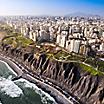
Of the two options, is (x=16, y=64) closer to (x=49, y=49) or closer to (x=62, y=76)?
(x=49, y=49)

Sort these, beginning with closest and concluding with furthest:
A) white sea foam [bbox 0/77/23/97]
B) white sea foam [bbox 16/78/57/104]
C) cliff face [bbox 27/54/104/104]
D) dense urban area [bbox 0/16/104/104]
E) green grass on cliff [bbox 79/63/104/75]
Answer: cliff face [bbox 27/54/104/104] → white sea foam [bbox 16/78/57/104] → dense urban area [bbox 0/16/104/104] → white sea foam [bbox 0/77/23/97] → green grass on cliff [bbox 79/63/104/75]

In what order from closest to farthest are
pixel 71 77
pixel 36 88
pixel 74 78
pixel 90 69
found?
pixel 36 88 < pixel 90 69 < pixel 74 78 < pixel 71 77

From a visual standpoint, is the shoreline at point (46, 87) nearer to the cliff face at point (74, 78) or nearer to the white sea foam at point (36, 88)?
the white sea foam at point (36, 88)

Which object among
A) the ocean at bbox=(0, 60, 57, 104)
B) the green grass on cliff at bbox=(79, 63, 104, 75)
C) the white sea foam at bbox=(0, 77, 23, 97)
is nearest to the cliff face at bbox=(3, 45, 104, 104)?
the green grass on cliff at bbox=(79, 63, 104, 75)

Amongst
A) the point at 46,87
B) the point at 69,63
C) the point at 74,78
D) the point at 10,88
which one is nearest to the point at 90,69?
the point at 74,78

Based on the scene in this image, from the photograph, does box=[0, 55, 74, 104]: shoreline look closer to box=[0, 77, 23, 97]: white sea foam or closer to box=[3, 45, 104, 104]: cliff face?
box=[3, 45, 104, 104]: cliff face

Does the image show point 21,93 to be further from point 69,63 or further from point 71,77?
point 69,63
